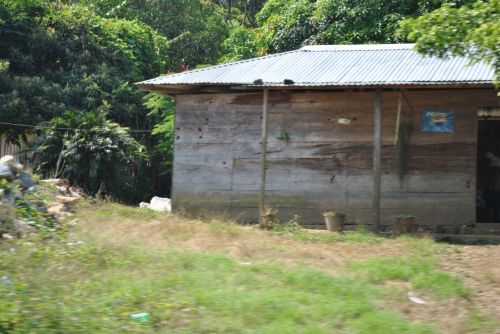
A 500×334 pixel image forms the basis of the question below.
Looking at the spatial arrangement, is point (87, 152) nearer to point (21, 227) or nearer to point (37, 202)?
point (37, 202)

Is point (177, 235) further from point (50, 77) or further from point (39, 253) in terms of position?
point (50, 77)

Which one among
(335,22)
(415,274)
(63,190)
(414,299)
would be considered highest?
(335,22)

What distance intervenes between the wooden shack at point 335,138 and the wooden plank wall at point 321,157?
20 mm

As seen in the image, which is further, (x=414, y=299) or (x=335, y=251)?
(x=335, y=251)

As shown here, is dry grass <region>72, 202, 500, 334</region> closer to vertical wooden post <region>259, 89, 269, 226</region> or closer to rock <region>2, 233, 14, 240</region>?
vertical wooden post <region>259, 89, 269, 226</region>

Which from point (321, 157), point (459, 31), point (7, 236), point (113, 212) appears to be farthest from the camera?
point (113, 212)

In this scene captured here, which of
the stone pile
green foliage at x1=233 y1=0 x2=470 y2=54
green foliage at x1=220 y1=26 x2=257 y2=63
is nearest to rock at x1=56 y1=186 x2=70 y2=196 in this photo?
the stone pile

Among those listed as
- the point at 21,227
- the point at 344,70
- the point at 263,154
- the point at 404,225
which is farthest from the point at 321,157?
the point at 21,227

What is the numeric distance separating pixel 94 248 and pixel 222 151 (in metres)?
Answer: 5.66

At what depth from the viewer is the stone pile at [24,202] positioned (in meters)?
8.54

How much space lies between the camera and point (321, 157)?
12773 mm

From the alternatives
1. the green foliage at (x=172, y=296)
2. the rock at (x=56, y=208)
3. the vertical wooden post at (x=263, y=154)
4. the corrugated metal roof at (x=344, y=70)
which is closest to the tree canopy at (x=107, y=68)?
the corrugated metal roof at (x=344, y=70)

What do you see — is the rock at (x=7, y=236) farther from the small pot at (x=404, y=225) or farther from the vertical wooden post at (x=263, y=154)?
the small pot at (x=404, y=225)

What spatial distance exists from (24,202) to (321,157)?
5.70m
